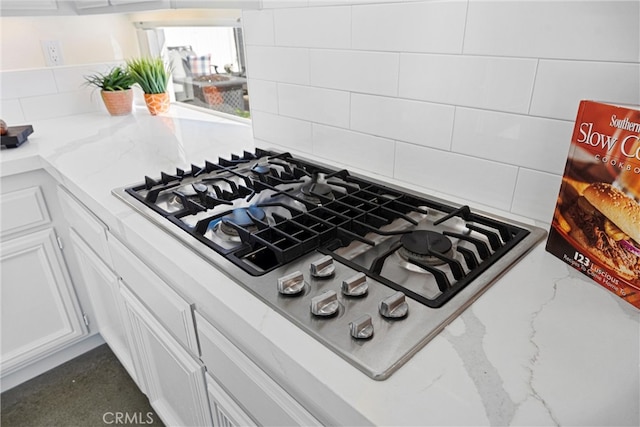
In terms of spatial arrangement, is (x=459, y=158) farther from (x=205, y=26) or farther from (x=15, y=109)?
(x=15, y=109)

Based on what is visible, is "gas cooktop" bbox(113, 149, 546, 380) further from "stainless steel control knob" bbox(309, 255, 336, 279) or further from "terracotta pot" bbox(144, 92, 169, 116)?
"terracotta pot" bbox(144, 92, 169, 116)

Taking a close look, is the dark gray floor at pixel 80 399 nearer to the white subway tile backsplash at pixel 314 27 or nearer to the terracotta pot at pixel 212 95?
the terracotta pot at pixel 212 95

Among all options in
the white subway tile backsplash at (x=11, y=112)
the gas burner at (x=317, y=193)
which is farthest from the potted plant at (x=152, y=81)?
the gas burner at (x=317, y=193)

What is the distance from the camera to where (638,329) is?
1.89ft

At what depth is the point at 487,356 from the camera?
0.53 m

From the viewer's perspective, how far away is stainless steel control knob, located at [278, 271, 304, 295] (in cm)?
63

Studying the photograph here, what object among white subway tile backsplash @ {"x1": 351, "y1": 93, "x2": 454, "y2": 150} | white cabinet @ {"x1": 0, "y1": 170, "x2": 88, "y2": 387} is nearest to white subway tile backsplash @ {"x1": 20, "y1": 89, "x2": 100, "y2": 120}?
white cabinet @ {"x1": 0, "y1": 170, "x2": 88, "y2": 387}

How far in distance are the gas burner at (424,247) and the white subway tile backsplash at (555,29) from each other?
0.38 meters

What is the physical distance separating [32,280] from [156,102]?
0.90 metres

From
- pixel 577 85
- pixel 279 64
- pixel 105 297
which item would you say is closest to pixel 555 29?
pixel 577 85

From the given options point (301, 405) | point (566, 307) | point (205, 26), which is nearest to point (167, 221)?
point (301, 405)

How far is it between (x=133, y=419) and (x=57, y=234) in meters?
0.70

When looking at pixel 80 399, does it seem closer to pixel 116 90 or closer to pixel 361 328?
pixel 116 90

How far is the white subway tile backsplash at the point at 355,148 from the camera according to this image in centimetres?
110
